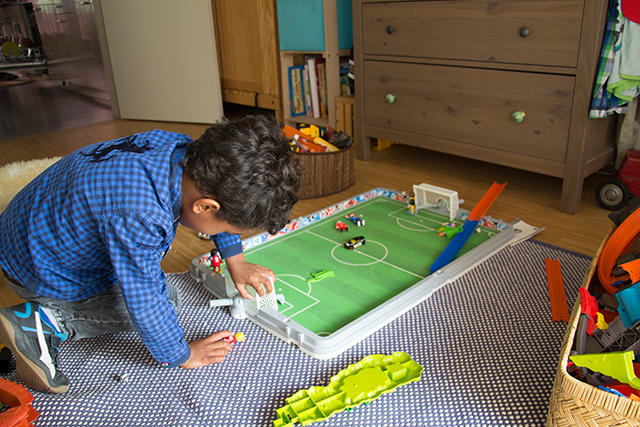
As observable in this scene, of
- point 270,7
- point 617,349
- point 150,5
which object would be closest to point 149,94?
point 150,5

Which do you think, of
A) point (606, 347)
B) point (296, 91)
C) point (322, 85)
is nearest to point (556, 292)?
point (606, 347)

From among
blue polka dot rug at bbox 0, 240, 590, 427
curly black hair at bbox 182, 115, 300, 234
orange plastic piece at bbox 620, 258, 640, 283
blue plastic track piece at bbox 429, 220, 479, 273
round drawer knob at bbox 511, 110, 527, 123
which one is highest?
curly black hair at bbox 182, 115, 300, 234

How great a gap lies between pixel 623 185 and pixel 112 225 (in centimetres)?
144

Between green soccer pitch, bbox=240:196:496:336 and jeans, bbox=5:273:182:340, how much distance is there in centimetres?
33

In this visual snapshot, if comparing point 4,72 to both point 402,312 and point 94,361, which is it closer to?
point 94,361

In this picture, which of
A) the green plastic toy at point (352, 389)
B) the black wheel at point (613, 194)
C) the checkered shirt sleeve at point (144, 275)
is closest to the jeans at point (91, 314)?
the checkered shirt sleeve at point (144, 275)

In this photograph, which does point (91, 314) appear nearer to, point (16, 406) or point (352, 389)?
point (16, 406)

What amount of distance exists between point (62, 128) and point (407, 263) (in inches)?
103

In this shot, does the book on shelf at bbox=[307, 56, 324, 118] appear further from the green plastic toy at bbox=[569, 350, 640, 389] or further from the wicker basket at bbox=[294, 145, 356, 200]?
the green plastic toy at bbox=[569, 350, 640, 389]

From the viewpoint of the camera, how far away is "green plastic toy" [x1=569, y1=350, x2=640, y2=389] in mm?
683

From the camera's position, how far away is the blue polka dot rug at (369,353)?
84cm

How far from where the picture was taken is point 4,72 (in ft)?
11.8

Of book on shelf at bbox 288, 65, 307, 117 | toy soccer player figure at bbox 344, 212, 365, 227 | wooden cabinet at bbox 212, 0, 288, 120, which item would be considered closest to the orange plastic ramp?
toy soccer player figure at bbox 344, 212, 365, 227

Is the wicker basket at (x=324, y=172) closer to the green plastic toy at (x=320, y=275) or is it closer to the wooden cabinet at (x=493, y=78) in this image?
the wooden cabinet at (x=493, y=78)
